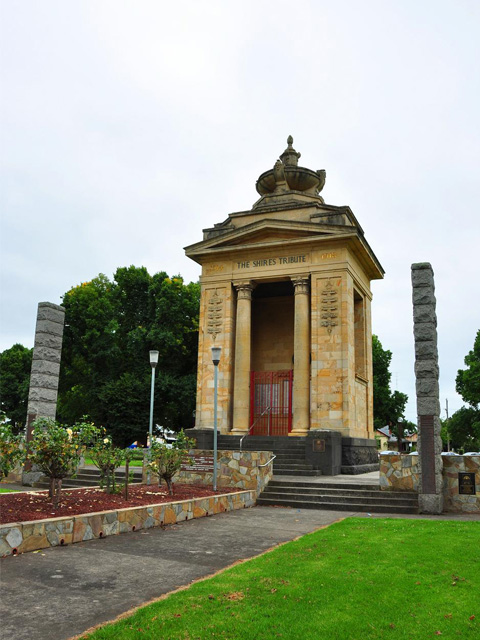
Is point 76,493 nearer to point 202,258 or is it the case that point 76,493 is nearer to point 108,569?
point 108,569

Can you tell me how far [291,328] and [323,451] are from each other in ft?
27.6

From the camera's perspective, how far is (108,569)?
22.9 ft

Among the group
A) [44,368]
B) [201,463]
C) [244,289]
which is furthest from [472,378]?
[44,368]

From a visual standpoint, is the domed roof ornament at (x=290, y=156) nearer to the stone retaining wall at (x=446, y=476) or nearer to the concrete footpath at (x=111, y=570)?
the stone retaining wall at (x=446, y=476)

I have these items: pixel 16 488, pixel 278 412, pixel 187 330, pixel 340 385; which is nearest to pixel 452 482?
pixel 340 385

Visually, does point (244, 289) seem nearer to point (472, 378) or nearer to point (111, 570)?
point (111, 570)

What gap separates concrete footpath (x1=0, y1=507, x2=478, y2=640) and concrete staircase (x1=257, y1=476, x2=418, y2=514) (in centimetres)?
275

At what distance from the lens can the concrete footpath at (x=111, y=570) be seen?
16.9 feet

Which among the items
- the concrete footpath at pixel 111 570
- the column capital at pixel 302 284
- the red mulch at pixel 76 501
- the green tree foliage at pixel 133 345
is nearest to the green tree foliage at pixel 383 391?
the green tree foliage at pixel 133 345

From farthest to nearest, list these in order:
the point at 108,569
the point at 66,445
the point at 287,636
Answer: the point at 66,445, the point at 108,569, the point at 287,636

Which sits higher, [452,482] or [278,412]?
[278,412]

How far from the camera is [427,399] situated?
42.0 ft

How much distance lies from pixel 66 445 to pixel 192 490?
451 cm

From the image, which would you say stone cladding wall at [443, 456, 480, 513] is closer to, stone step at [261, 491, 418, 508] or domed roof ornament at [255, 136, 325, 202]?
stone step at [261, 491, 418, 508]
